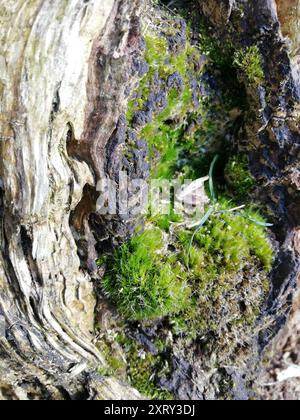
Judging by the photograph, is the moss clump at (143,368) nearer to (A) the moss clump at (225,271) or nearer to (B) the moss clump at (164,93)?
(A) the moss clump at (225,271)

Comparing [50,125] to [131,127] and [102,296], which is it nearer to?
[131,127]

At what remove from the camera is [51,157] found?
3168 mm

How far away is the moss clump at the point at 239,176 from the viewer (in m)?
4.09

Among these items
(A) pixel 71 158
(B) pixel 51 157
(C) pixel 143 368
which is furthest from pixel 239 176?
(C) pixel 143 368

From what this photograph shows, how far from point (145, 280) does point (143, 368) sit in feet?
3.24

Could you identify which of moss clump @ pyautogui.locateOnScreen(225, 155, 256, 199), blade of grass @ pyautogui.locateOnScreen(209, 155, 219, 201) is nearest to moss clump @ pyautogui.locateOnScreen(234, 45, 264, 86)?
moss clump @ pyautogui.locateOnScreen(225, 155, 256, 199)

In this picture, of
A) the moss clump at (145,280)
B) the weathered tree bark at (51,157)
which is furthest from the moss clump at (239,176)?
the weathered tree bark at (51,157)

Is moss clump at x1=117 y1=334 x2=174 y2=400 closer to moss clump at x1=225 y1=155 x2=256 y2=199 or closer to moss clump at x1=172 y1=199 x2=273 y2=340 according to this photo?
moss clump at x1=172 y1=199 x2=273 y2=340

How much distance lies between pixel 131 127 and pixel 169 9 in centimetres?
116

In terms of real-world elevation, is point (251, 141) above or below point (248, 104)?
below

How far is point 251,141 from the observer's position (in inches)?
157

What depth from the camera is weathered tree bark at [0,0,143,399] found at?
2.88 meters

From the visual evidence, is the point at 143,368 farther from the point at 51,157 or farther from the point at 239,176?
the point at 51,157
